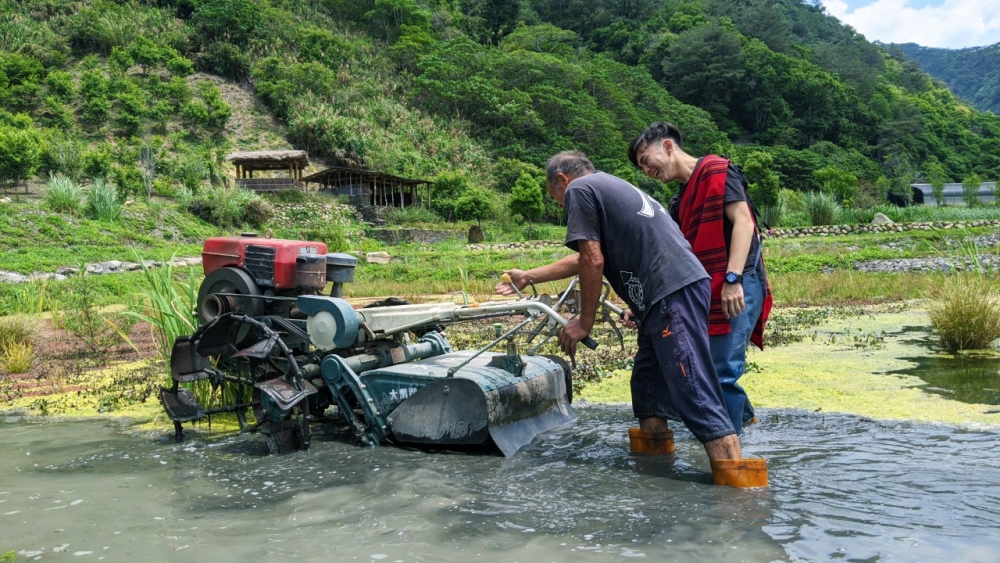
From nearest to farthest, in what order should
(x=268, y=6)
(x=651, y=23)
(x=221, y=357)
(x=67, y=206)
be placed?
(x=221, y=357), (x=67, y=206), (x=268, y=6), (x=651, y=23)

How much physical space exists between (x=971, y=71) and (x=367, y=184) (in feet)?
565

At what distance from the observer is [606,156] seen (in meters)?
60.7

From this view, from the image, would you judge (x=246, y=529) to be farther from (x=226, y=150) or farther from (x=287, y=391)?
(x=226, y=150)

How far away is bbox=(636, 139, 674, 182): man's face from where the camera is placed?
3.79m

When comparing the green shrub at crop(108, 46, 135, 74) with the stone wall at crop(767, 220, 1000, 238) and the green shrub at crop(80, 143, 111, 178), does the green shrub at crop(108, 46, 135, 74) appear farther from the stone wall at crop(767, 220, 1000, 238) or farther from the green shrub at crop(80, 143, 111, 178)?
Result: the stone wall at crop(767, 220, 1000, 238)

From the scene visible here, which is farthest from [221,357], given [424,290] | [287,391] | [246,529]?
[424,290]

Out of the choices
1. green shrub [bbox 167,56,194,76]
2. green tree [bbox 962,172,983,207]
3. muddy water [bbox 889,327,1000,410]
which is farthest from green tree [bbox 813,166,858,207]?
green shrub [bbox 167,56,194,76]

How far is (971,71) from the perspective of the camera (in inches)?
6511

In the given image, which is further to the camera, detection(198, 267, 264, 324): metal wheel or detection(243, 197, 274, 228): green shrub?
detection(243, 197, 274, 228): green shrub

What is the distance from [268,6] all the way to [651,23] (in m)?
49.9

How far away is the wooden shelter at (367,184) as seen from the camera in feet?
134

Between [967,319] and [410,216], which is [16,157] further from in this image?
[967,319]

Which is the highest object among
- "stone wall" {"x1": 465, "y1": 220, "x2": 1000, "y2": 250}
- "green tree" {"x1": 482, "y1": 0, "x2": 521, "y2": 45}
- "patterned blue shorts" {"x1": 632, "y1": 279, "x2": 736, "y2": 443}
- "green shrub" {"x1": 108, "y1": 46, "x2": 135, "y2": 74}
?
"green tree" {"x1": 482, "y1": 0, "x2": 521, "y2": 45}

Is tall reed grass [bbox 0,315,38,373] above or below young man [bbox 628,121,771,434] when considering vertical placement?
below
